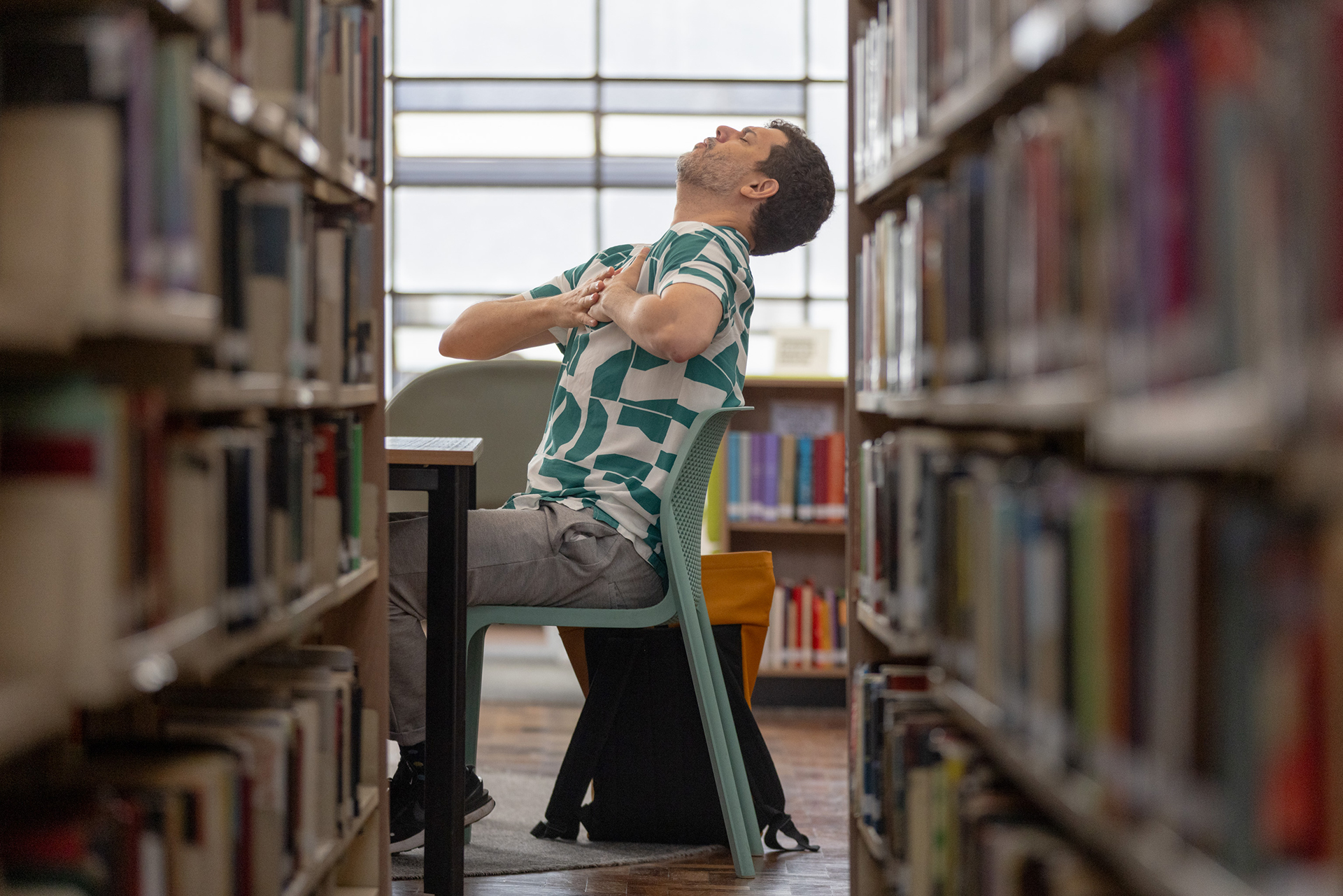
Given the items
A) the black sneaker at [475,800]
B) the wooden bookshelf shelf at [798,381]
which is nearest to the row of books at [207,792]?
the black sneaker at [475,800]

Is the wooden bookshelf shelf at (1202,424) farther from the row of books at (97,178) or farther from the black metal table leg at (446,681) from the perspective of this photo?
the black metal table leg at (446,681)

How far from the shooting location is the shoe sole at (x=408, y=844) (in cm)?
204

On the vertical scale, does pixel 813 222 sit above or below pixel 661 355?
above

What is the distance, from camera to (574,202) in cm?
516

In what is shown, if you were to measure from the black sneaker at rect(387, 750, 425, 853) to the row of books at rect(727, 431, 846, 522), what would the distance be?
1.70 metres

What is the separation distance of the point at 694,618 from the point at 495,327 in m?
0.78

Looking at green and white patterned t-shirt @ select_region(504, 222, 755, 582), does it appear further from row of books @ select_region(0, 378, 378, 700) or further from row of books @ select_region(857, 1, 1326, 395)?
row of books @ select_region(857, 1, 1326, 395)

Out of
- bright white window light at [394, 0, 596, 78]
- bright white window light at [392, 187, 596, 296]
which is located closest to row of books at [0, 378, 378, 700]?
bright white window light at [392, 187, 596, 296]

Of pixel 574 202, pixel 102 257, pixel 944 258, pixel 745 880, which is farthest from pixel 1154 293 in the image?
pixel 574 202

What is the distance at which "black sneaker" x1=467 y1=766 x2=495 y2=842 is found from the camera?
2068 mm

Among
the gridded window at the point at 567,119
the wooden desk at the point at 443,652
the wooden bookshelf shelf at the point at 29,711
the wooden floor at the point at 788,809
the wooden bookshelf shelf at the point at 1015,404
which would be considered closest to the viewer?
the wooden bookshelf shelf at the point at 29,711

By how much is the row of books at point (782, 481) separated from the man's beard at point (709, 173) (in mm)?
1297

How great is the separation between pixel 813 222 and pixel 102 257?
179 centimetres

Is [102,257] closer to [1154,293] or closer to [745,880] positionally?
[1154,293]
